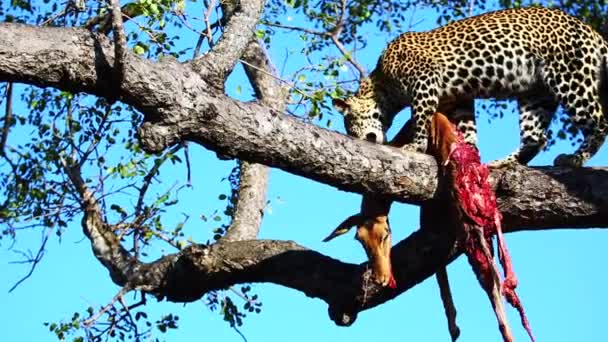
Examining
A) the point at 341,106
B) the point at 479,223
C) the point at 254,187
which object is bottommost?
the point at 479,223

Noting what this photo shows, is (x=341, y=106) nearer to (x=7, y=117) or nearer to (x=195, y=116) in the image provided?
(x=7, y=117)

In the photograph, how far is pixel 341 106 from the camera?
866 cm

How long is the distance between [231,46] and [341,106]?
10.4 ft

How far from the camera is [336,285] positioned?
6496 mm

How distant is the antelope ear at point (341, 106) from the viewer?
8625mm

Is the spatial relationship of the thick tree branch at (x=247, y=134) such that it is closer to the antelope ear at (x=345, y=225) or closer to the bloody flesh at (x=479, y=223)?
the bloody flesh at (x=479, y=223)

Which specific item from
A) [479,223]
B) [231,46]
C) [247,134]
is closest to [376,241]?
[479,223]

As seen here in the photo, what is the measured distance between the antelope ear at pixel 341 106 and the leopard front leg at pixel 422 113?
949mm

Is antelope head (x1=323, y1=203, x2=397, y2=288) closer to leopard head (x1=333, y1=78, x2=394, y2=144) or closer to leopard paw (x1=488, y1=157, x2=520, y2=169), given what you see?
leopard paw (x1=488, y1=157, x2=520, y2=169)

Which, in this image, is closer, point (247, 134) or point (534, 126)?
point (247, 134)

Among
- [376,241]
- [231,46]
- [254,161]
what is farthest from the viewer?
[376,241]

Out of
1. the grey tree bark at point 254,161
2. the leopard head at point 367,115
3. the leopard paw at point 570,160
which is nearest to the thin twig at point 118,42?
the grey tree bark at point 254,161

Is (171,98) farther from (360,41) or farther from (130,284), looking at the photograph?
(360,41)

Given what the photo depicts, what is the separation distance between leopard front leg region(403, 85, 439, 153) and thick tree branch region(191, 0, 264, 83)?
1.75 metres
